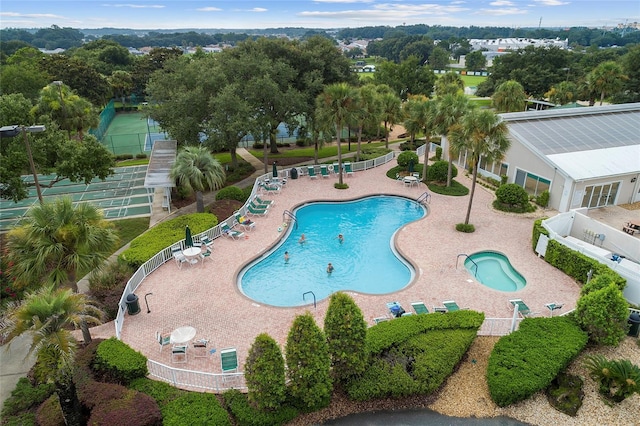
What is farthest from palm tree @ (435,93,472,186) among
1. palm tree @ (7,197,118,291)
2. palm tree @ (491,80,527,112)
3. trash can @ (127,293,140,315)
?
palm tree @ (7,197,118,291)

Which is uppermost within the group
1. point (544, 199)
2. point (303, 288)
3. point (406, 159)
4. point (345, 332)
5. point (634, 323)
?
point (345, 332)

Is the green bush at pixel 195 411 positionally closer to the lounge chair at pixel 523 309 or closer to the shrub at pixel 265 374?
the shrub at pixel 265 374

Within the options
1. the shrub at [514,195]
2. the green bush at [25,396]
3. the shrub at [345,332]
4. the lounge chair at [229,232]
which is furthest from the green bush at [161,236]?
the shrub at [514,195]

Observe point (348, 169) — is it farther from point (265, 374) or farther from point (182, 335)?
point (265, 374)

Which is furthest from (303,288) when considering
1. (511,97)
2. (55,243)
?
(511,97)

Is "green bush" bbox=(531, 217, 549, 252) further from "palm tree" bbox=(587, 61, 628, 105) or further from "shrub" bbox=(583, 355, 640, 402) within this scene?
"palm tree" bbox=(587, 61, 628, 105)

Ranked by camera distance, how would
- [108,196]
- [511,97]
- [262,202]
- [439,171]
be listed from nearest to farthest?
[262,202] → [108,196] → [439,171] → [511,97]

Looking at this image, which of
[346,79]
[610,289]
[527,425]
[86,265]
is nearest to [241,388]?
[86,265]
